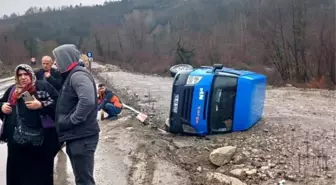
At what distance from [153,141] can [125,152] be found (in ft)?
2.09

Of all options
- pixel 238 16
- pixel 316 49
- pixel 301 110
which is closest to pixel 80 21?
pixel 238 16

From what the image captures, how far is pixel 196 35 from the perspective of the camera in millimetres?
71562

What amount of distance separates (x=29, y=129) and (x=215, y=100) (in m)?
3.92

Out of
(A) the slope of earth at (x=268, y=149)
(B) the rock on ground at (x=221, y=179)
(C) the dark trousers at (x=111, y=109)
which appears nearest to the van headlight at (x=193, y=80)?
(A) the slope of earth at (x=268, y=149)

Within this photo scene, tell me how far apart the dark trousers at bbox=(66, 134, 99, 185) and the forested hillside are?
51.9 feet

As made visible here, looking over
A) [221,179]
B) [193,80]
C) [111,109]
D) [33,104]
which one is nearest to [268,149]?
[221,179]

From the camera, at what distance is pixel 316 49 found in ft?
71.2

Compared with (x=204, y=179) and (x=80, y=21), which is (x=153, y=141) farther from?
(x=80, y=21)

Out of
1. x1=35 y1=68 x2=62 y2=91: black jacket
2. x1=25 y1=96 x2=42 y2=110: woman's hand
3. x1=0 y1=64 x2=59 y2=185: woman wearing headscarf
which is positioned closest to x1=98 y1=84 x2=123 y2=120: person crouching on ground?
x1=35 y1=68 x2=62 y2=91: black jacket

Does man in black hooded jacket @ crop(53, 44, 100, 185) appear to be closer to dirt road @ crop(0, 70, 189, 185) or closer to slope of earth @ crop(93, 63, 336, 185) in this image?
dirt road @ crop(0, 70, 189, 185)

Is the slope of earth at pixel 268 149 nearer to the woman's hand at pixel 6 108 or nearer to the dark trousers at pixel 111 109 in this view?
the dark trousers at pixel 111 109

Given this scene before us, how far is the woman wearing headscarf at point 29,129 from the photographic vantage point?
439 cm

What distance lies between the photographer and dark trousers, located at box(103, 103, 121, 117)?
10789 mm

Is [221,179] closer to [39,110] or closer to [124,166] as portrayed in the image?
[124,166]
